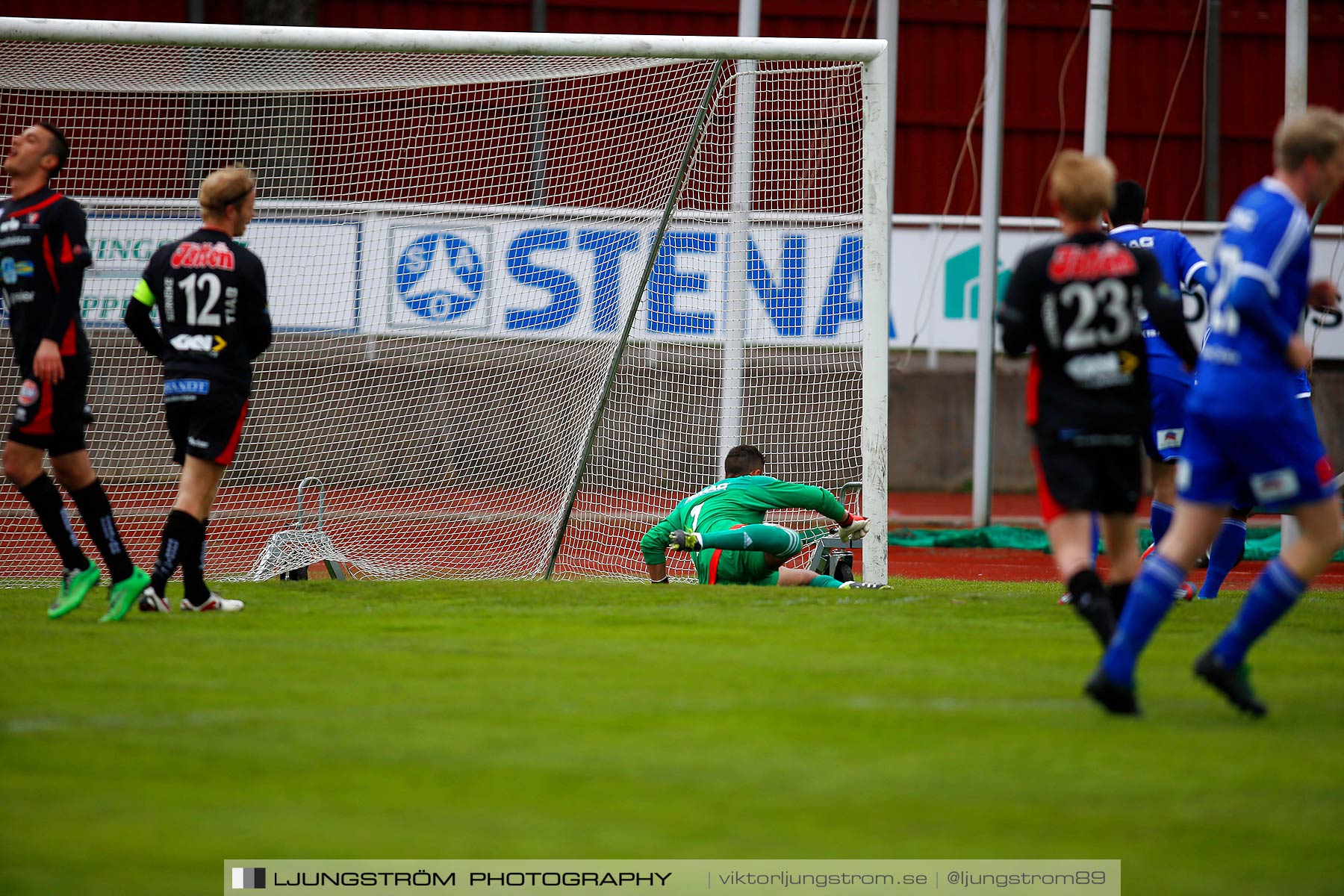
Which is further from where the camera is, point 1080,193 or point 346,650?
point 346,650

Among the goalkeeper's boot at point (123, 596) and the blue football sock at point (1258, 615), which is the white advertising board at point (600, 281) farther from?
the blue football sock at point (1258, 615)

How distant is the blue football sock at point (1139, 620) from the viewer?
4016 millimetres

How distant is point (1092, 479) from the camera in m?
4.53

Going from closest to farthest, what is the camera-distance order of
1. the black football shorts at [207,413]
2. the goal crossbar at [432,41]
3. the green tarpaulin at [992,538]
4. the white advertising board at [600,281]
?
1. the black football shorts at [207,413]
2. the goal crossbar at [432,41]
3. the white advertising board at [600,281]
4. the green tarpaulin at [992,538]

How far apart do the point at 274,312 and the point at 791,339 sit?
12.2 ft

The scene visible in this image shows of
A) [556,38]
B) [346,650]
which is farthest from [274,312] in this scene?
[346,650]

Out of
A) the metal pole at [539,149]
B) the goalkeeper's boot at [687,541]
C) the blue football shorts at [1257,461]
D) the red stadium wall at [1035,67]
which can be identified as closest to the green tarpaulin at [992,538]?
the metal pole at [539,149]

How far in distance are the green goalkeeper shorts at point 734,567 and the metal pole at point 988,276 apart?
5682mm

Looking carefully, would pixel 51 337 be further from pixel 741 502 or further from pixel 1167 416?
pixel 1167 416

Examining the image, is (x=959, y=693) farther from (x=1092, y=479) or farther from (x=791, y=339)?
(x=791, y=339)

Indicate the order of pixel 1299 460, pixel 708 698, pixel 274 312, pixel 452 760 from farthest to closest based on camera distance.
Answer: pixel 274 312
pixel 708 698
pixel 1299 460
pixel 452 760

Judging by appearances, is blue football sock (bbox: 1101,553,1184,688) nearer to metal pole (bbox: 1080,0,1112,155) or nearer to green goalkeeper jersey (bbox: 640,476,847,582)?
green goalkeeper jersey (bbox: 640,476,847,582)

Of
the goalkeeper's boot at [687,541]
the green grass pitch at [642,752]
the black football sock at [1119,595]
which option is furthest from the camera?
the goalkeeper's boot at [687,541]

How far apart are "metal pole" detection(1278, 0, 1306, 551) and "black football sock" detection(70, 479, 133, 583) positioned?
25.4 ft
